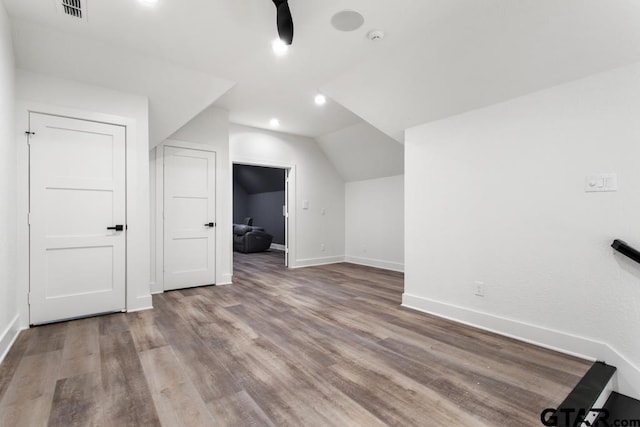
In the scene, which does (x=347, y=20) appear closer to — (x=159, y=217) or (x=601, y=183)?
(x=601, y=183)

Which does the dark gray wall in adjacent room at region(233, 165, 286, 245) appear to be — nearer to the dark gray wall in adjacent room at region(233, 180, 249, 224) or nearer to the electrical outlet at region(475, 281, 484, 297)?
the dark gray wall in adjacent room at region(233, 180, 249, 224)

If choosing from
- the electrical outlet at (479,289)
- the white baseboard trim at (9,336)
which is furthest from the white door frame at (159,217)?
the electrical outlet at (479,289)

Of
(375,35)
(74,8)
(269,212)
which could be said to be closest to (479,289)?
(375,35)

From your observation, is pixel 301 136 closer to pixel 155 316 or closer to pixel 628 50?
pixel 155 316

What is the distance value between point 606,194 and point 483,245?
100 cm

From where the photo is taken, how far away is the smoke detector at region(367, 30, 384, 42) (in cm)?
262

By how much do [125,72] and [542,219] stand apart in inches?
169

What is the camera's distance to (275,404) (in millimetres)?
1744

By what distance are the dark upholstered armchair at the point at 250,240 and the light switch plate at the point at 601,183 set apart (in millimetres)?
7448

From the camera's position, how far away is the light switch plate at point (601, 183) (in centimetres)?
222

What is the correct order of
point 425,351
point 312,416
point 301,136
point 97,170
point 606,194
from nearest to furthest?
point 312,416 → point 606,194 → point 425,351 → point 97,170 → point 301,136

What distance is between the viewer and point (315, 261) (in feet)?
21.1

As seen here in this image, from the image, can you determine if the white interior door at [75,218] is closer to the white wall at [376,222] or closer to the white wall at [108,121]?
the white wall at [108,121]

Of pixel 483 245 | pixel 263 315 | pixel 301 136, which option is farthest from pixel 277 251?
pixel 483 245
